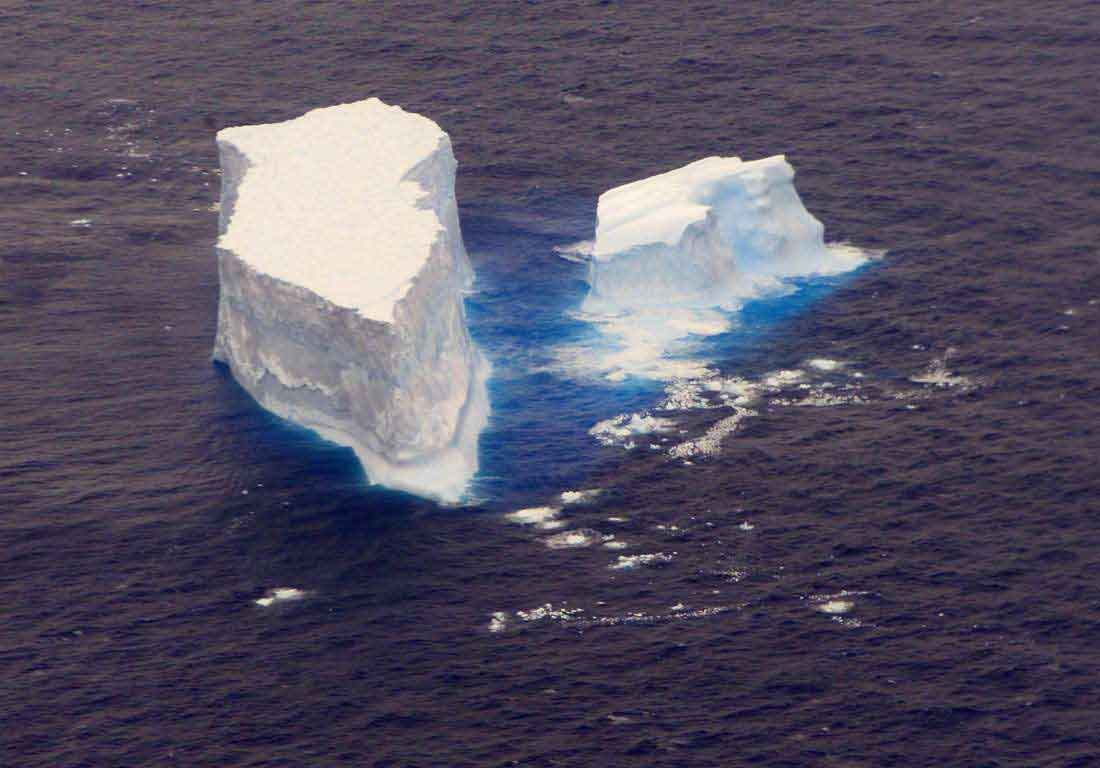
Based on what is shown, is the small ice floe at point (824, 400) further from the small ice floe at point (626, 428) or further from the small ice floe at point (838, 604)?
the small ice floe at point (838, 604)

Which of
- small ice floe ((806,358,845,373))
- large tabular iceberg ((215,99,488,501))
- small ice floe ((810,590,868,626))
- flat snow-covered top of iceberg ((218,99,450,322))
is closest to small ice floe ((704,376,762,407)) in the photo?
small ice floe ((806,358,845,373))

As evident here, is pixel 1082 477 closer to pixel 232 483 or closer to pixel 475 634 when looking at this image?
pixel 475 634

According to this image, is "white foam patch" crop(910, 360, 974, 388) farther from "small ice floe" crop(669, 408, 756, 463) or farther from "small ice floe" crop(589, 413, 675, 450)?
"small ice floe" crop(589, 413, 675, 450)

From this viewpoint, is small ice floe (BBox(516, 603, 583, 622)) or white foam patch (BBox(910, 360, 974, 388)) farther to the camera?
white foam patch (BBox(910, 360, 974, 388))

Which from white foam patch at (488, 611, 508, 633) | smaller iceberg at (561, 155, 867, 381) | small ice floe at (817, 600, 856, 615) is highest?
smaller iceberg at (561, 155, 867, 381)

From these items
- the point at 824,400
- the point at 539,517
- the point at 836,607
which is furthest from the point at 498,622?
the point at 824,400

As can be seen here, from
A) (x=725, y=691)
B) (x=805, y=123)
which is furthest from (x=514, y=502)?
(x=805, y=123)
